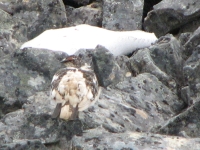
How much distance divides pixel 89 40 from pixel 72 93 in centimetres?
382

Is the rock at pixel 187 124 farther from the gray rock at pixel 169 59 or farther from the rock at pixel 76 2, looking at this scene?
the rock at pixel 76 2

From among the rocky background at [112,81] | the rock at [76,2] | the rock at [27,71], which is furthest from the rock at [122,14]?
the rock at [27,71]

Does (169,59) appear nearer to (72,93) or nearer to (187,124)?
(187,124)

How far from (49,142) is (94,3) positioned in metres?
6.95

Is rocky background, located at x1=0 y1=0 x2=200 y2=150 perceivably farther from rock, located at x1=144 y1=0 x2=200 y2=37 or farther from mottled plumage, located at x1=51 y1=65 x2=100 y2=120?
mottled plumage, located at x1=51 y1=65 x2=100 y2=120

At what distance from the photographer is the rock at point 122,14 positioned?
1522 cm

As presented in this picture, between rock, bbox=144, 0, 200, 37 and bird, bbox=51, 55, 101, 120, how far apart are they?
14.7 feet

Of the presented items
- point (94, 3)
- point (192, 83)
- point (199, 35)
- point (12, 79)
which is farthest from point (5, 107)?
point (94, 3)

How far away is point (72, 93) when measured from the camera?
9.98 metres

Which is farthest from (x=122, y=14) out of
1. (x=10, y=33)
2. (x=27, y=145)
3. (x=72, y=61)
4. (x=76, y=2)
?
(x=27, y=145)

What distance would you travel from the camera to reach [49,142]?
9.77 m

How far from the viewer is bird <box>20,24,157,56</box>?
13.4m

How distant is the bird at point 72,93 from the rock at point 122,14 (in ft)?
16.0

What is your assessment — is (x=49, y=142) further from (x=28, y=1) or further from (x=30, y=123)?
(x=28, y=1)
